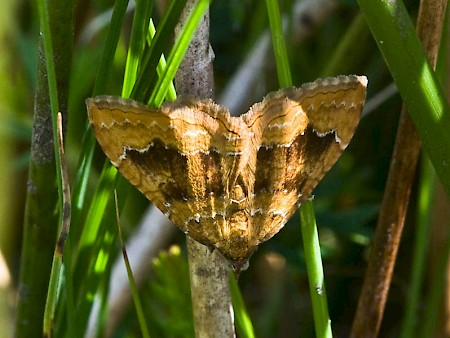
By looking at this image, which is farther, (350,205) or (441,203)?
(350,205)

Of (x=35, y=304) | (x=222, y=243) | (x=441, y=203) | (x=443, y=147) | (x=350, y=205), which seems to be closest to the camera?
(x=443, y=147)

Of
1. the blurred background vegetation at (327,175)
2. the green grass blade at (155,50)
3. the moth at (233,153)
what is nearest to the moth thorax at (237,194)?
the moth at (233,153)

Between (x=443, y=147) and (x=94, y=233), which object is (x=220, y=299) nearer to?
(x=94, y=233)

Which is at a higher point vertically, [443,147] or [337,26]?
[337,26]

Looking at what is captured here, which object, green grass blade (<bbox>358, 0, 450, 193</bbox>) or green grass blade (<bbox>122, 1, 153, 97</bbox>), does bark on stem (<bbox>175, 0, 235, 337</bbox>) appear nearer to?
green grass blade (<bbox>122, 1, 153, 97</bbox>)

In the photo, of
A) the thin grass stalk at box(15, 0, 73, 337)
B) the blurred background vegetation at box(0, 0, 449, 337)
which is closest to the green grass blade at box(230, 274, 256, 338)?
the thin grass stalk at box(15, 0, 73, 337)

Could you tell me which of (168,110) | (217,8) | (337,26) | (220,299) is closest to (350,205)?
(337,26)

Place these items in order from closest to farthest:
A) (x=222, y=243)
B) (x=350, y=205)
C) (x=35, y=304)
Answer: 1. (x=222, y=243)
2. (x=35, y=304)
3. (x=350, y=205)
